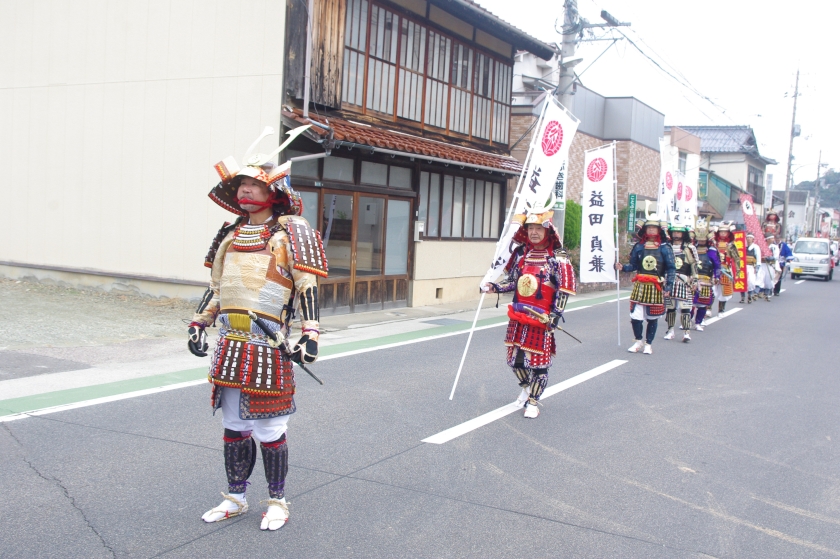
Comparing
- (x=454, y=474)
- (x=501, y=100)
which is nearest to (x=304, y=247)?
(x=454, y=474)

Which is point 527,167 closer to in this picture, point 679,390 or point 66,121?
point 679,390

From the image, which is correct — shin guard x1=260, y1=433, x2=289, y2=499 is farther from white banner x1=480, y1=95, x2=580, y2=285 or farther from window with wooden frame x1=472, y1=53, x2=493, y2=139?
window with wooden frame x1=472, y1=53, x2=493, y2=139

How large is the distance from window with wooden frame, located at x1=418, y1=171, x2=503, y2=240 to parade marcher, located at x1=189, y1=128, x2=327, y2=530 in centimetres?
1193

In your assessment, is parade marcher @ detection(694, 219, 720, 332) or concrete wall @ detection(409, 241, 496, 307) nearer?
parade marcher @ detection(694, 219, 720, 332)

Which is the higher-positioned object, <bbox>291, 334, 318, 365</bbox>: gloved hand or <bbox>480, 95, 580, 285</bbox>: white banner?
<bbox>480, 95, 580, 285</bbox>: white banner

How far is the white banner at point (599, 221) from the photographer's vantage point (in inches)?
453

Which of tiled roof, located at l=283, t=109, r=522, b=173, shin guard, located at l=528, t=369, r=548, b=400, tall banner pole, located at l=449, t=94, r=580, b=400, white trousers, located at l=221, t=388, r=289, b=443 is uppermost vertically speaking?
tiled roof, located at l=283, t=109, r=522, b=173

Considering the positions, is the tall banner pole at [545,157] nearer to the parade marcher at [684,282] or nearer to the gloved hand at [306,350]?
the parade marcher at [684,282]

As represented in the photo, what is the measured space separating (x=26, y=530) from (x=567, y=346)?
335 inches

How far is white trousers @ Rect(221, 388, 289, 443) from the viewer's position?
4.21 m

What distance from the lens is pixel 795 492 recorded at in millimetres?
5254

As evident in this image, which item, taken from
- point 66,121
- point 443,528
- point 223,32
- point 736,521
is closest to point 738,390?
point 736,521

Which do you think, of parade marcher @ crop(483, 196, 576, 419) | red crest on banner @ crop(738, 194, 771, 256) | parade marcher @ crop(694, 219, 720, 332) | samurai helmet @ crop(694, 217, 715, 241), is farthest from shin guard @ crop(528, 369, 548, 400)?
red crest on banner @ crop(738, 194, 771, 256)

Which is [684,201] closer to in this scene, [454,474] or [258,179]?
[454,474]
